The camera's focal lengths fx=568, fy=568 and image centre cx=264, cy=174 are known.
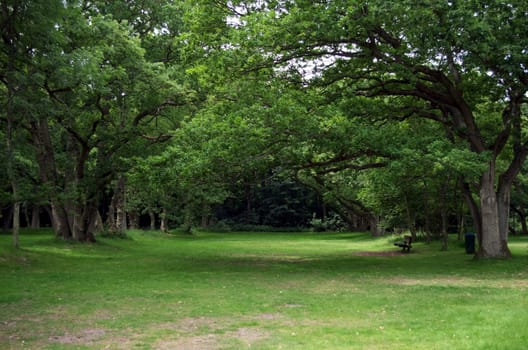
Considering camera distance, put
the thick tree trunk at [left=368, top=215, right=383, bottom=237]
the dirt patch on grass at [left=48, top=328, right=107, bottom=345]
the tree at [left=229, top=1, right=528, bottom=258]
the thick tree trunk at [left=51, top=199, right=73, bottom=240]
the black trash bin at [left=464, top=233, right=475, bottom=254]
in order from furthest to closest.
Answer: the thick tree trunk at [left=368, top=215, right=383, bottom=237], the thick tree trunk at [left=51, top=199, right=73, bottom=240], the black trash bin at [left=464, top=233, right=475, bottom=254], the tree at [left=229, top=1, right=528, bottom=258], the dirt patch on grass at [left=48, top=328, right=107, bottom=345]

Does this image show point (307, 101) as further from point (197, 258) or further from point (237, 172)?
point (197, 258)

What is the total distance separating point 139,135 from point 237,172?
10165 millimetres

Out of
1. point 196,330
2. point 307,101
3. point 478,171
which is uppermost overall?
point 307,101

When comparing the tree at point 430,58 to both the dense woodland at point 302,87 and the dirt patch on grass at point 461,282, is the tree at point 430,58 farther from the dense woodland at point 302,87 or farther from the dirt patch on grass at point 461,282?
the dirt patch on grass at point 461,282

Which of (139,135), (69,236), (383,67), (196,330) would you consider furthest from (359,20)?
(69,236)

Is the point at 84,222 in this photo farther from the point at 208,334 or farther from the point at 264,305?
the point at 208,334

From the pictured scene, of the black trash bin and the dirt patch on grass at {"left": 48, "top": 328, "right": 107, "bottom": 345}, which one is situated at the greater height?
the black trash bin

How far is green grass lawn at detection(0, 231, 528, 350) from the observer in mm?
8344

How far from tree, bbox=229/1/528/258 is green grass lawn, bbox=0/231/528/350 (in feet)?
12.4

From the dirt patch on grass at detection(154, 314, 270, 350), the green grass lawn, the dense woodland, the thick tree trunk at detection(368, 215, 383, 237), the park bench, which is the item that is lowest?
the dirt patch on grass at detection(154, 314, 270, 350)

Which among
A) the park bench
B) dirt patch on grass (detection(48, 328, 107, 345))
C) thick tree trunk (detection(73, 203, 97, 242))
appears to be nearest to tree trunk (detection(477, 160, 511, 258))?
the park bench

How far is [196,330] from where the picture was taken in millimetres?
9203

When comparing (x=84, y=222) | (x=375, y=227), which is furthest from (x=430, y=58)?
(x=375, y=227)

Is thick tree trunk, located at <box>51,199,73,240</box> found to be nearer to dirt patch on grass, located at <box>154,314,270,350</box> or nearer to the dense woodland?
the dense woodland
